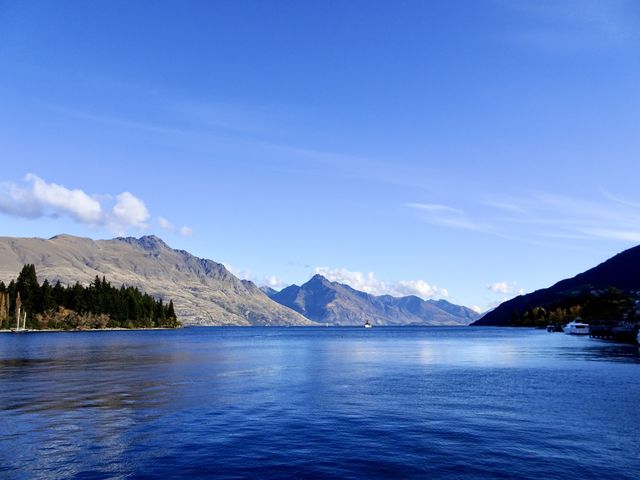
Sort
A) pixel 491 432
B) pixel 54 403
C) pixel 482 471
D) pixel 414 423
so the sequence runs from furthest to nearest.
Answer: pixel 54 403 → pixel 414 423 → pixel 491 432 → pixel 482 471

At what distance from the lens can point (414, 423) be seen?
4422cm

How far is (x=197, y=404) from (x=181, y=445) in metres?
16.6

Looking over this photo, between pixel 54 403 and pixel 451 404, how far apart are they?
131ft

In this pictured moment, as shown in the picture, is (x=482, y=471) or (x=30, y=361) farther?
(x=30, y=361)

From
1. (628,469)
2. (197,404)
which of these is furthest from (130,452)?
(628,469)

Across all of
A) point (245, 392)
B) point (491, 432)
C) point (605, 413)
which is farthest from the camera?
point (245, 392)

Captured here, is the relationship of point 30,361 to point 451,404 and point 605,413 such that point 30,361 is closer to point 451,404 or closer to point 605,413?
point 451,404

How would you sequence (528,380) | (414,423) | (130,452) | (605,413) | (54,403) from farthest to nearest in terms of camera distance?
(528,380), (54,403), (605,413), (414,423), (130,452)

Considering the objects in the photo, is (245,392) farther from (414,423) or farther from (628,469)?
(628,469)

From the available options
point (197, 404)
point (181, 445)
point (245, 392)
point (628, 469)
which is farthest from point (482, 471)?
point (245, 392)

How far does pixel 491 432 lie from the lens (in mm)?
40938

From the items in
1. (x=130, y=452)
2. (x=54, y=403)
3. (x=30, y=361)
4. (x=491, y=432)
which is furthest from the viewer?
(x=30, y=361)

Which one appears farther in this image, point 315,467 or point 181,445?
point 181,445

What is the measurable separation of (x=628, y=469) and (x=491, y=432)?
10829 millimetres
